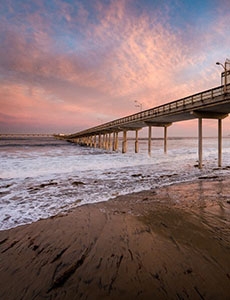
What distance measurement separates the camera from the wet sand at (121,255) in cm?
244

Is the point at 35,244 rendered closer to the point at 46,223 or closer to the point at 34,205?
the point at 46,223

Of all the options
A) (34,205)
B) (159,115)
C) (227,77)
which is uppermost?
(227,77)

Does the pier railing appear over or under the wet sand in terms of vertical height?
over

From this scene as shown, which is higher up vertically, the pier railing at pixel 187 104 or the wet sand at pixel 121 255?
the pier railing at pixel 187 104

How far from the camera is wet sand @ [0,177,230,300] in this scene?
2439 mm

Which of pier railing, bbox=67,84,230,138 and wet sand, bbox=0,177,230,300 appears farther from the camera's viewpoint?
pier railing, bbox=67,84,230,138

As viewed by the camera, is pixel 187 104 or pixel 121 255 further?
pixel 187 104

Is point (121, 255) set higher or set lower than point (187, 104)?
lower

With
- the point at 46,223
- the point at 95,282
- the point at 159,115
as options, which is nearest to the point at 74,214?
the point at 46,223

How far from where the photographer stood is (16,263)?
9.92ft

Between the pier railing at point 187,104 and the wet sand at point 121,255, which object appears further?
the pier railing at point 187,104

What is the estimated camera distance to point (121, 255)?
3.24 meters

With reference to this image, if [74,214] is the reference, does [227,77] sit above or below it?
above

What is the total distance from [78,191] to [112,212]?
291 cm
